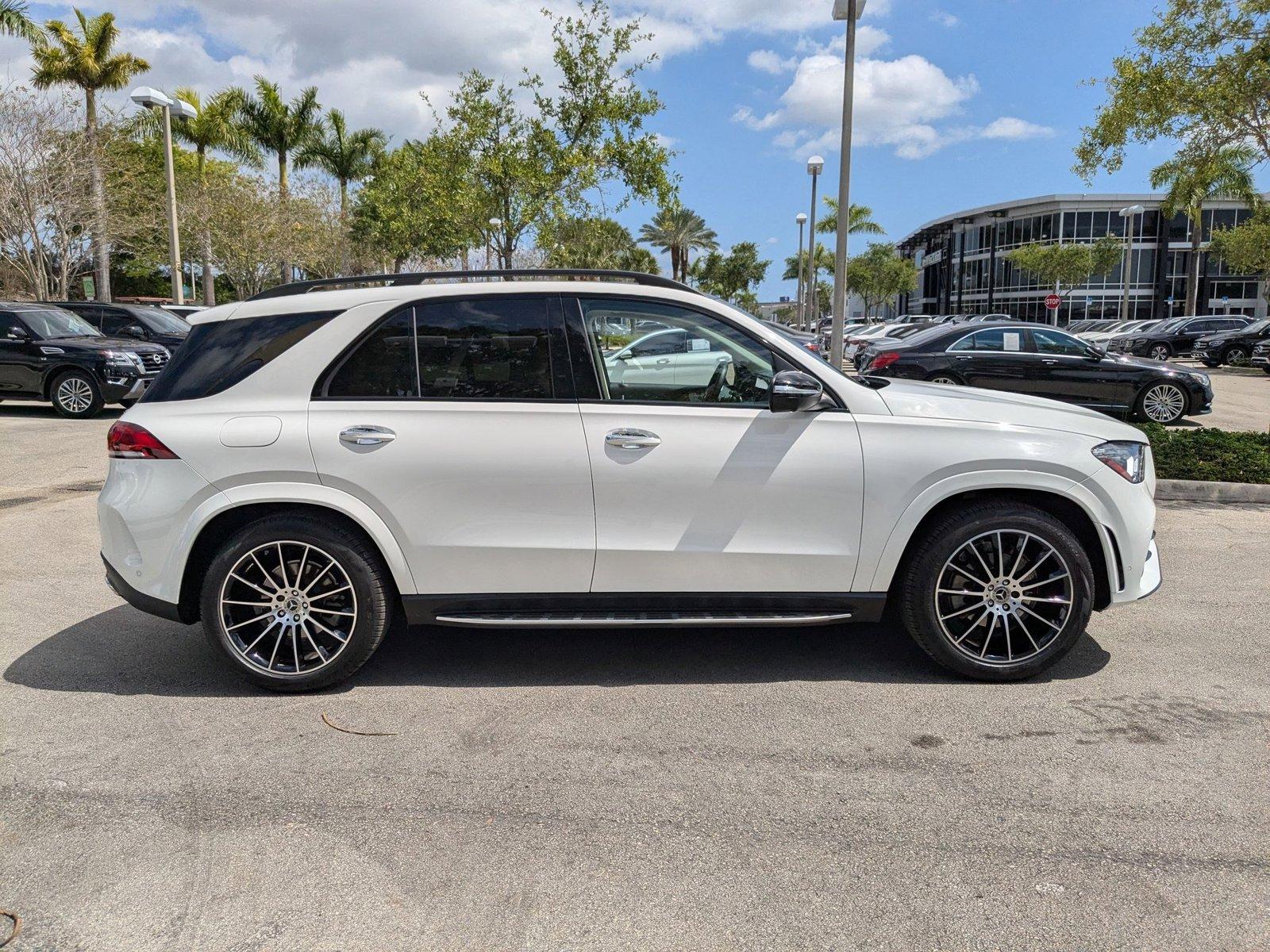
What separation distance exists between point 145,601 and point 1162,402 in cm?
1392

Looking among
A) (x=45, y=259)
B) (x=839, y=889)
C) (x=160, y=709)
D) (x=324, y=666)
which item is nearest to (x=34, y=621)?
(x=160, y=709)

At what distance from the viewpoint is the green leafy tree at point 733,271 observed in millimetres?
77000

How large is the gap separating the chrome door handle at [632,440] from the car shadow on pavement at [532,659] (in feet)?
3.66

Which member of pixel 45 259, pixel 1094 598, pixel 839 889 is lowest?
pixel 839 889

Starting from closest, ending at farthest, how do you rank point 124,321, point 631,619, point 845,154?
point 631,619, point 845,154, point 124,321

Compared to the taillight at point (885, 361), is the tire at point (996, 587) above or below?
below

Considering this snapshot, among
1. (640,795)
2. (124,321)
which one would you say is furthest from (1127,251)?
(640,795)

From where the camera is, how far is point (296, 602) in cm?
419

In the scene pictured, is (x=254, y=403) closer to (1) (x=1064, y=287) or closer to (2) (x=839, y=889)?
(2) (x=839, y=889)

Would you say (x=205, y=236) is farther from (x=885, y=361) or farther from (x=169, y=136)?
(x=885, y=361)

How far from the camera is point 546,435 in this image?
411 centimetres

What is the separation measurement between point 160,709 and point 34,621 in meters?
1.70

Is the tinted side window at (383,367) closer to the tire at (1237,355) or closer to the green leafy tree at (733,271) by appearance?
the tire at (1237,355)

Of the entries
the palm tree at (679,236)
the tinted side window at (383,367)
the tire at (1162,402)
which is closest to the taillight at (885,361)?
the tire at (1162,402)
